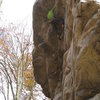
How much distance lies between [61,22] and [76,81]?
5528 millimetres

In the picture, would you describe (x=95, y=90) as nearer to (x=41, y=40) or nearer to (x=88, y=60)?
(x=88, y=60)

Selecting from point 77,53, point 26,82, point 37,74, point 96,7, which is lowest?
point 26,82

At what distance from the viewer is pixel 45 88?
13.5 metres

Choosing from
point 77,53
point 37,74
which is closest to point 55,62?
point 37,74

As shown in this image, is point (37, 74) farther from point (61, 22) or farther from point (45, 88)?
point (61, 22)

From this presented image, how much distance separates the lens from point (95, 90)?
721 centimetres

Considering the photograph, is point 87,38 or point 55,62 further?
point 55,62

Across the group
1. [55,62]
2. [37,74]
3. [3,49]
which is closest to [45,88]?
[37,74]

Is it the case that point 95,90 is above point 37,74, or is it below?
above

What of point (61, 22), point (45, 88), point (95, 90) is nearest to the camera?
point (95, 90)

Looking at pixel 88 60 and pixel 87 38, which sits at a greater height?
pixel 87 38

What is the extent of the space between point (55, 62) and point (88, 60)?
552 cm

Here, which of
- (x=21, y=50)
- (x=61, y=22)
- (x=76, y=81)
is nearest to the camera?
(x=76, y=81)

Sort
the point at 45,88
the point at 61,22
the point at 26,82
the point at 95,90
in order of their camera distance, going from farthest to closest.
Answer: the point at 26,82
the point at 45,88
the point at 61,22
the point at 95,90
